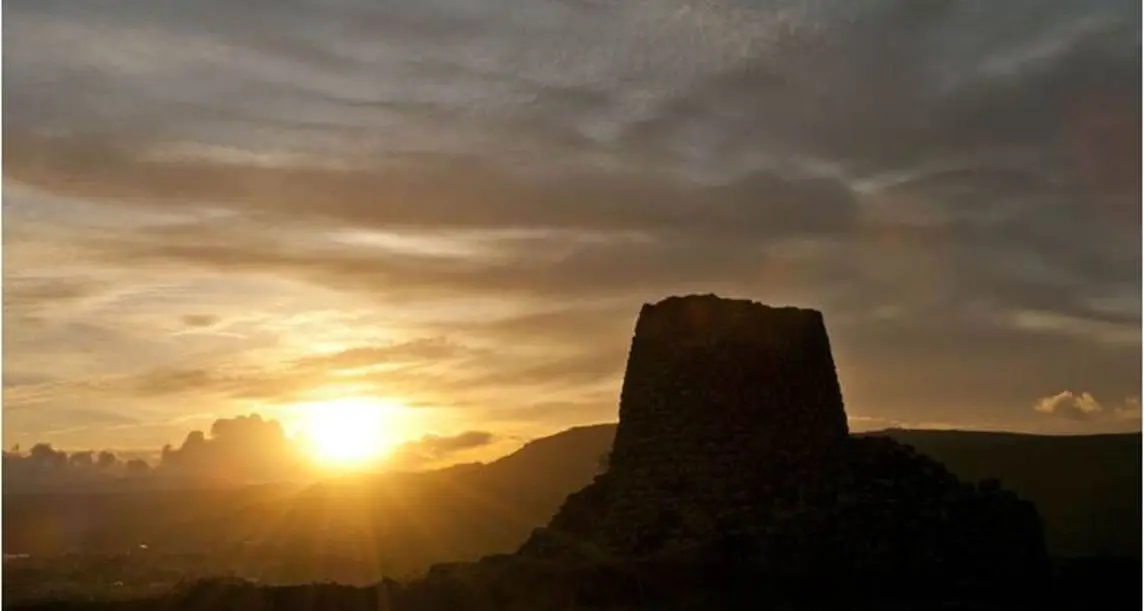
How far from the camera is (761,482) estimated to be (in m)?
23.8

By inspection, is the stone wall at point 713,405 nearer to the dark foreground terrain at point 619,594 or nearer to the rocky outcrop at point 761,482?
the rocky outcrop at point 761,482

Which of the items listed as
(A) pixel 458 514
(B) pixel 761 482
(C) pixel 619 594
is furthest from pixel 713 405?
(A) pixel 458 514

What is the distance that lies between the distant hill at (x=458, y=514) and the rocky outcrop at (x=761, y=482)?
34.2 ft

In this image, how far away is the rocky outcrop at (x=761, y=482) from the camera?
23.4 metres

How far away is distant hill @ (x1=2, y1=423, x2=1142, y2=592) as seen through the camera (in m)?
44.5

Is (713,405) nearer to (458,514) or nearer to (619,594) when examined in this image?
(619,594)

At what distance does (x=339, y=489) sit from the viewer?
86500 millimetres

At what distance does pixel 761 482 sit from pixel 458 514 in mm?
43133

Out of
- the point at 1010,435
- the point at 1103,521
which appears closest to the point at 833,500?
the point at 1103,521

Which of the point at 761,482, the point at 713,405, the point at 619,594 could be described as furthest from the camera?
the point at 713,405

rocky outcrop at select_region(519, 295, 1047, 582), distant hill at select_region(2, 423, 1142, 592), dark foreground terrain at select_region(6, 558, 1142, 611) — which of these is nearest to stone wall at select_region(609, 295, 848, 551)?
rocky outcrop at select_region(519, 295, 1047, 582)

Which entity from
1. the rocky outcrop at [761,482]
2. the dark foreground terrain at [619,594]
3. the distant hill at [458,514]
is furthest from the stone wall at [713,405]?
the distant hill at [458,514]

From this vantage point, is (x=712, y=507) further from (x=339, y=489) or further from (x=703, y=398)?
(x=339, y=489)

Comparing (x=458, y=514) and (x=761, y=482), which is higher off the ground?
(x=458, y=514)
